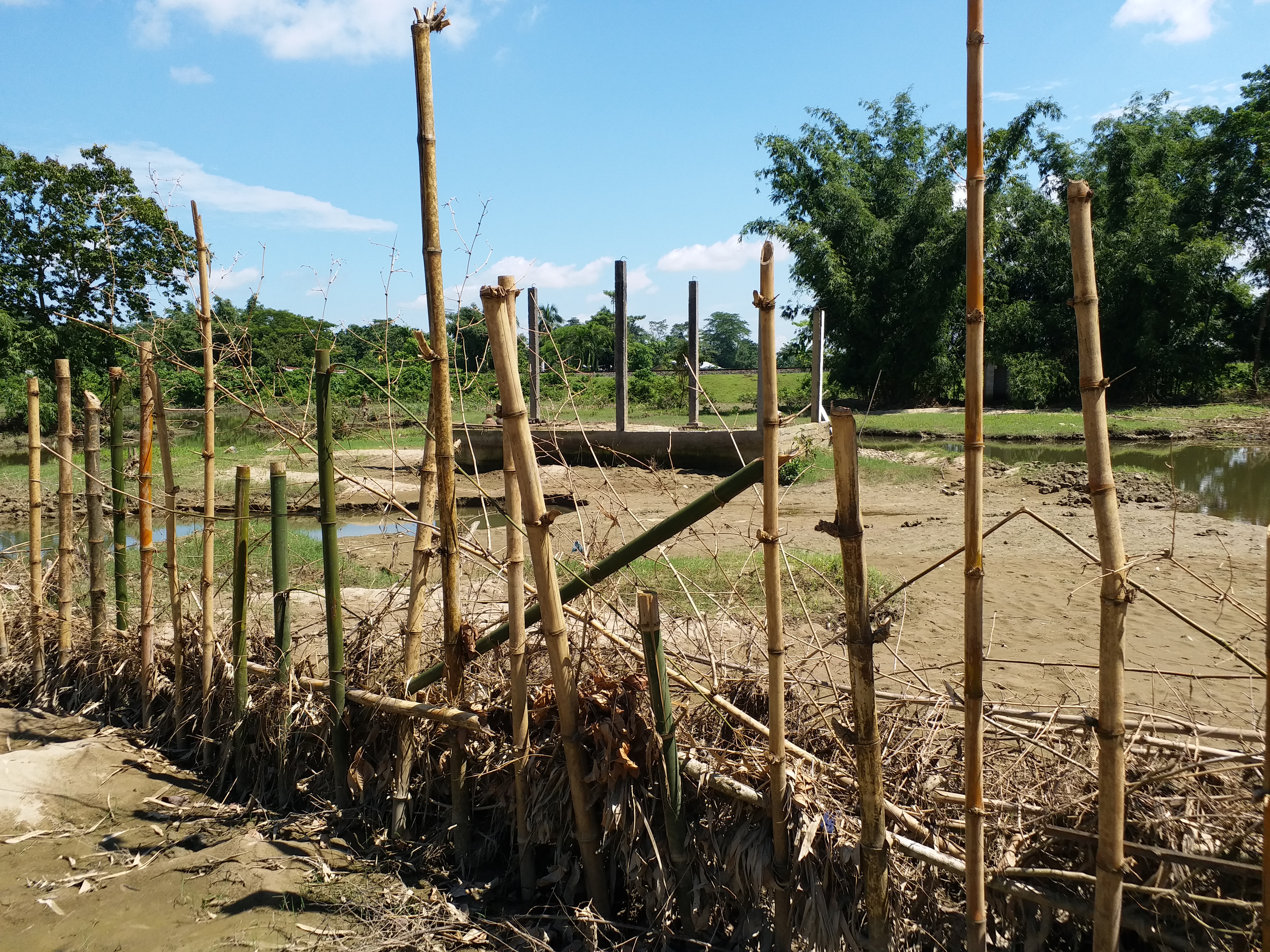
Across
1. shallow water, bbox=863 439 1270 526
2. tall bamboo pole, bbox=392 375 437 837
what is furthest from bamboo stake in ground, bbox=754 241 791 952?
shallow water, bbox=863 439 1270 526

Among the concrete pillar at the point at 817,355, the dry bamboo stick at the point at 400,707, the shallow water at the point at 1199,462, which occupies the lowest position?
the dry bamboo stick at the point at 400,707

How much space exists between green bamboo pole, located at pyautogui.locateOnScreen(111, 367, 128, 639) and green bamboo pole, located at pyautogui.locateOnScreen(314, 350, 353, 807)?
132 cm

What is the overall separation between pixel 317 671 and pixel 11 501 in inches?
441

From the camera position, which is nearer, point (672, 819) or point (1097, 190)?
point (672, 819)

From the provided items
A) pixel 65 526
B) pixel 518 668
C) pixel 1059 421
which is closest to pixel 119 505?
pixel 65 526

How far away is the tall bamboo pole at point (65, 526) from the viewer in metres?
4.19

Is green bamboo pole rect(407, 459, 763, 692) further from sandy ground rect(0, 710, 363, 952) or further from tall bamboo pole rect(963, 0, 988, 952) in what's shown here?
sandy ground rect(0, 710, 363, 952)

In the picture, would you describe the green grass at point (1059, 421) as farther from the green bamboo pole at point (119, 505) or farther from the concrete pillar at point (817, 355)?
the green bamboo pole at point (119, 505)

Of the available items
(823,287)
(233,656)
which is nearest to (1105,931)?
(233,656)

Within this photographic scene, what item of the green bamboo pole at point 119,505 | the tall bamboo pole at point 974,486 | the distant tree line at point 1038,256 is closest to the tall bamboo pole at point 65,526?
the green bamboo pole at point 119,505

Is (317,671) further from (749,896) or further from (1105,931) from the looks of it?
(1105,931)

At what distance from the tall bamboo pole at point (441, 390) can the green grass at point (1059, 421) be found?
17179 mm

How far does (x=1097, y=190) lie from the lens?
28453 mm

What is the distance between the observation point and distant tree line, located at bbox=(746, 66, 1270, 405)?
24.7 metres
